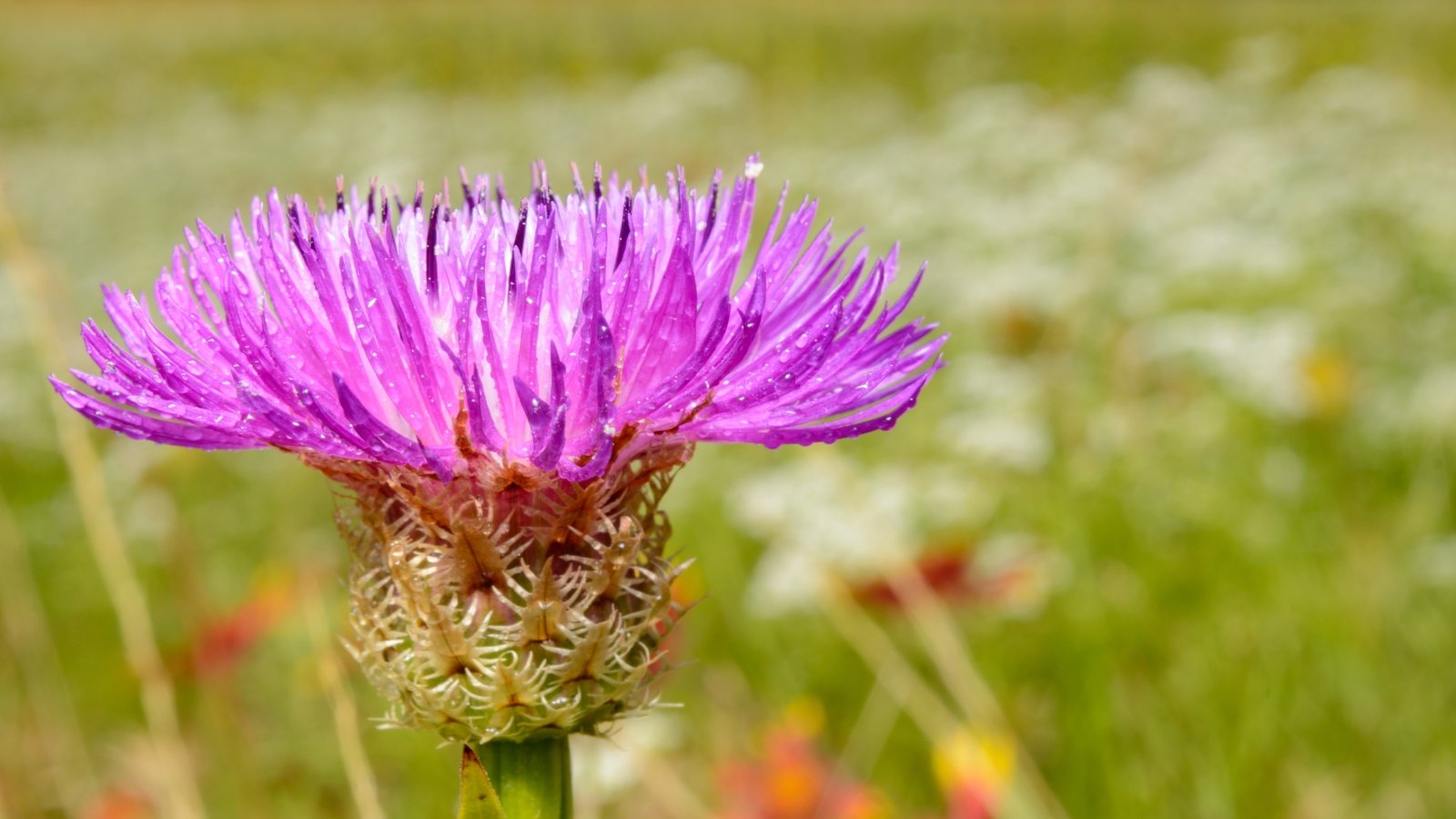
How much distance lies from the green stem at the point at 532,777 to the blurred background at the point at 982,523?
0.30 metres

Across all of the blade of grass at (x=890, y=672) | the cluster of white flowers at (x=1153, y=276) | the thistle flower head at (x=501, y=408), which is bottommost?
the blade of grass at (x=890, y=672)

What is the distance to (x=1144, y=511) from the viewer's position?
336 cm

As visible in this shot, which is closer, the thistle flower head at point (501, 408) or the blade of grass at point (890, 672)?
the thistle flower head at point (501, 408)

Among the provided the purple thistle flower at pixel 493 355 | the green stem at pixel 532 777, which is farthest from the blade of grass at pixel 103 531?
the green stem at pixel 532 777

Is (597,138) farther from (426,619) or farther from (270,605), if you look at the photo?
(426,619)

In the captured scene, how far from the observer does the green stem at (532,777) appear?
0.89 metres

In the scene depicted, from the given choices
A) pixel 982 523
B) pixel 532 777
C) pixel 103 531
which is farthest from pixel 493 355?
pixel 982 523

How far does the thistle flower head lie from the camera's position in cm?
88

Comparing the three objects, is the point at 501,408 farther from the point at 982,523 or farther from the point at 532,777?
the point at 982,523

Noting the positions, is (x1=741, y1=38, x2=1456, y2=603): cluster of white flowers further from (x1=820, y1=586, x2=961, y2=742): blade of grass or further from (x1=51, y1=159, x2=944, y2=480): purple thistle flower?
(x1=51, y1=159, x2=944, y2=480): purple thistle flower

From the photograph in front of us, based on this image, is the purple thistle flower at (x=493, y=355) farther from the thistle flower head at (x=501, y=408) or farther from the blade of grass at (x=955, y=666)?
the blade of grass at (x=955, y=666)

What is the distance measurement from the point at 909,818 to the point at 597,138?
511cm

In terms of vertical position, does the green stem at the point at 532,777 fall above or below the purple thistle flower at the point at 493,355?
below

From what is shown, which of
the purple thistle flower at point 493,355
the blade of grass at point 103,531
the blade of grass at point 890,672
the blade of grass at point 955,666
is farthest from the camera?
the blade of grass at point 890,672
